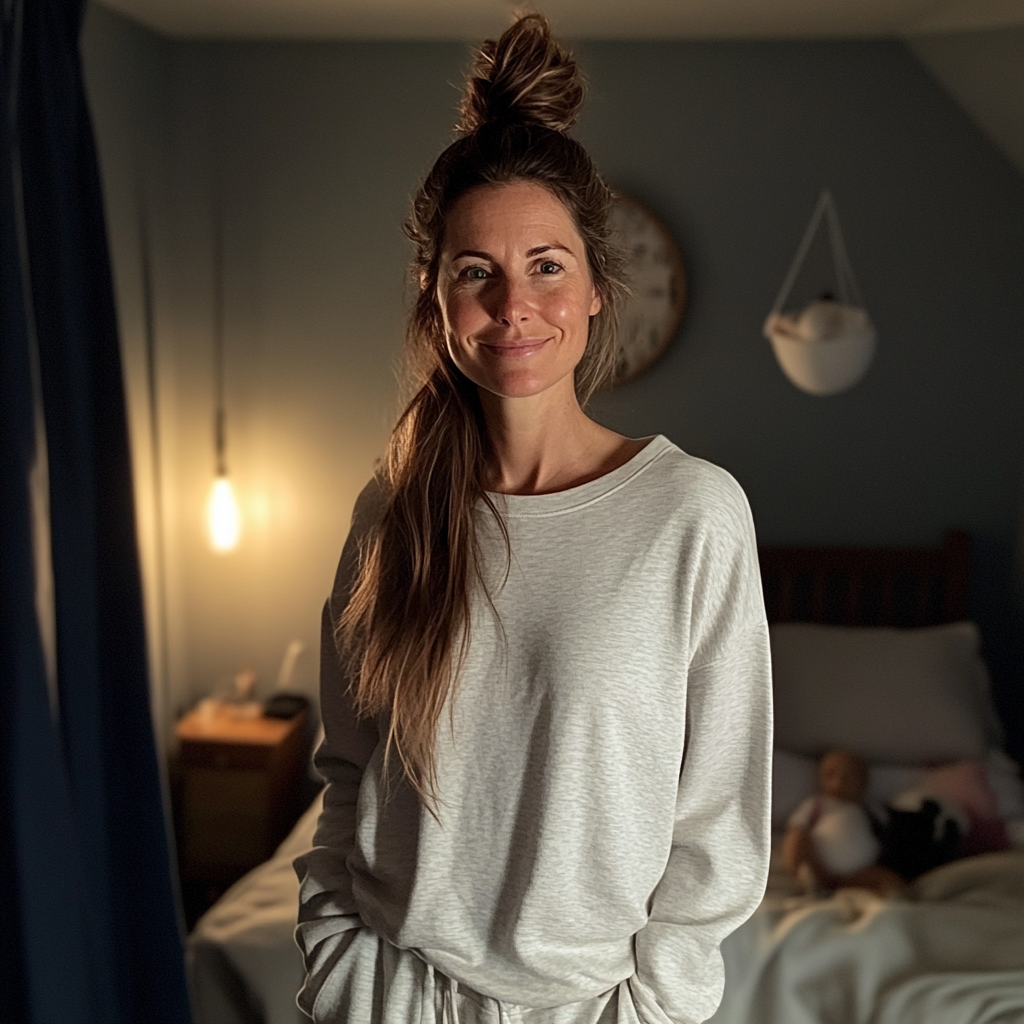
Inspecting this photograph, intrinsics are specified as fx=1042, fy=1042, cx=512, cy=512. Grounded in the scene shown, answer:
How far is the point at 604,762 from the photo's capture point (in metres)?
0.93

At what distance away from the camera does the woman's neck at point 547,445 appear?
1019 millimetres

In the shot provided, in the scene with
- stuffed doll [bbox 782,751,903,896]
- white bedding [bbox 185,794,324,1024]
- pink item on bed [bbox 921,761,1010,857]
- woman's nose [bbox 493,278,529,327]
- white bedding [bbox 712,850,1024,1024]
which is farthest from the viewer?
pink item on bed [bbox 921,761,1010,857]

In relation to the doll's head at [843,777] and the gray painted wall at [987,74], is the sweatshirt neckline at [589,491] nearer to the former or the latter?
the doll's head at [843,777]

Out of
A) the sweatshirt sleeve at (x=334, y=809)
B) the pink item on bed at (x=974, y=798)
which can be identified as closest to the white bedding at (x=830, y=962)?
the pink item on bed at (x=974, y=798)

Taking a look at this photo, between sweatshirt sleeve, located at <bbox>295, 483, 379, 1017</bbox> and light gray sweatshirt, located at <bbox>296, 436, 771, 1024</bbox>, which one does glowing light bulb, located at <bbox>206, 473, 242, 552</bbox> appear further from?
light gray sweatshirt, located at <bbox>296, 436, 771, 1024</bbox>

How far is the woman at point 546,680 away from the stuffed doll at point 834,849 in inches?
46.4

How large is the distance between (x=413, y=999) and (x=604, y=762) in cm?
31

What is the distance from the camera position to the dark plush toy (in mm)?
2113

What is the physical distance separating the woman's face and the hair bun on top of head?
8 cm

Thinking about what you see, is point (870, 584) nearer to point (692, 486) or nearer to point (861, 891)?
point (861, 891)

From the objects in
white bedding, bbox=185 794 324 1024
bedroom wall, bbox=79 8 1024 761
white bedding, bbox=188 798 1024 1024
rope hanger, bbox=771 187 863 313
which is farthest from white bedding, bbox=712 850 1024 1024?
rope hanger, bbox=771 187 863 313

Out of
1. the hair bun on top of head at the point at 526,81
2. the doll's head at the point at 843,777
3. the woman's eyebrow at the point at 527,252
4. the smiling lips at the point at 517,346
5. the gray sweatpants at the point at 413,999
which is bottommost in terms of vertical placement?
the doll's head at the point at 843,777

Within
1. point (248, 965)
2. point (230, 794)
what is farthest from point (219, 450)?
point (248, 965)

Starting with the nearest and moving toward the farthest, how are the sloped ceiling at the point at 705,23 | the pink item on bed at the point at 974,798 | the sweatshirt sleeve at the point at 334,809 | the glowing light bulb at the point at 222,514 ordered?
the sweatshirt sleeve at the point at 334,809 < the pink item on bed at the point at 974,798 < the sloped ceiling at the point at 705,23 < the glowing light bulb at the point at 222,514
